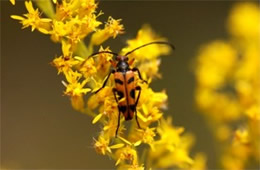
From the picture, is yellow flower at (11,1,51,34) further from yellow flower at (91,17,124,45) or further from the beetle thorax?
the beetle thorax

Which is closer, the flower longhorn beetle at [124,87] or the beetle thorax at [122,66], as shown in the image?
the flower longhorn beetle at [124,87]

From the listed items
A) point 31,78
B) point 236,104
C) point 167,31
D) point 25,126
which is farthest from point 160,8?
point 236,104

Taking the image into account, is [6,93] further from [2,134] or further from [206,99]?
[206,99]

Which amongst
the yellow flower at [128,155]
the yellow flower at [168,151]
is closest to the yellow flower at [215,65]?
the yellow flower at [168,151]

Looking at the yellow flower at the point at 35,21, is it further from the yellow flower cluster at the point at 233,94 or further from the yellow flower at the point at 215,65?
the yellow flower at the point at 215,65

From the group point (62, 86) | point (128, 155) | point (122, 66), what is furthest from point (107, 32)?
point (62, 86)

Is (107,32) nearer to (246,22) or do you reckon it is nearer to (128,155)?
(128,155)
